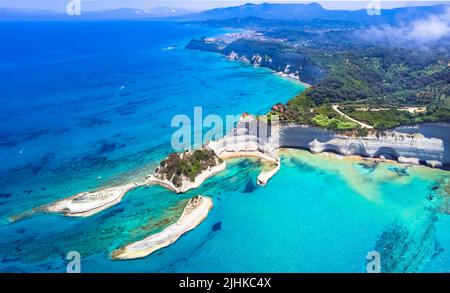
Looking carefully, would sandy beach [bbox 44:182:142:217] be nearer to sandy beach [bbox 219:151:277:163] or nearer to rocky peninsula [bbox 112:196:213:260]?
rocky peninsula [bbox 112:196:213:260]

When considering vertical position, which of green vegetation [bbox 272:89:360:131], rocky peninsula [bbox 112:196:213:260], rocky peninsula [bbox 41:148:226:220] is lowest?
rocky peninsula [bbox 112:196:213:260]

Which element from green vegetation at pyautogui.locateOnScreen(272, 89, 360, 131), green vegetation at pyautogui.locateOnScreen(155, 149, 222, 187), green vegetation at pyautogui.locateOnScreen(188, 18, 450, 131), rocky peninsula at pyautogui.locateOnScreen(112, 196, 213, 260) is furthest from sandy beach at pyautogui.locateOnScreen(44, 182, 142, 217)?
green vegetation at pyautogui.locateOnScreen(188, 18, 450, 131)

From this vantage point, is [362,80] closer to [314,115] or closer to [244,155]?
[314,115]

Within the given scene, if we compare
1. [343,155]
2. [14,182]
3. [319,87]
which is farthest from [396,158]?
[14,182]

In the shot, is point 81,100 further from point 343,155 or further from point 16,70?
point 343,155

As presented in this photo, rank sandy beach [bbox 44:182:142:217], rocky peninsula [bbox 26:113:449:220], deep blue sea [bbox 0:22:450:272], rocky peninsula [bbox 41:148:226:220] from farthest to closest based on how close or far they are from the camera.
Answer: rocky peninsula [bbox 26:113:449:220] → rocky peninsula [bbox 41:148:226:220] → sandy beach [bbox 44:182:142:217] → deep blue sea [bbox 0:22:450:272]

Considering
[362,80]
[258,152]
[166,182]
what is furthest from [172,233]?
[362,80]

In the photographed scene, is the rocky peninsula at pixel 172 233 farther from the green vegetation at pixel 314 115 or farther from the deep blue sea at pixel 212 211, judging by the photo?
the green vegetation at pixel 314 115
